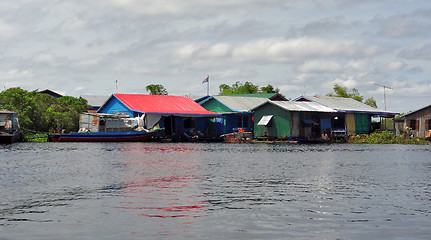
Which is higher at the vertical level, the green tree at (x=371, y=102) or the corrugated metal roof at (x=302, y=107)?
the green tree at (x=371, y=102)

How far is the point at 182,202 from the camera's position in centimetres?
1616

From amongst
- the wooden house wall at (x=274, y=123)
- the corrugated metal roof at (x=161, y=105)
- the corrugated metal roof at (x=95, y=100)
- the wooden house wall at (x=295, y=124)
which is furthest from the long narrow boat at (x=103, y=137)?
the corrugated metal roof at (x=95, y=100)

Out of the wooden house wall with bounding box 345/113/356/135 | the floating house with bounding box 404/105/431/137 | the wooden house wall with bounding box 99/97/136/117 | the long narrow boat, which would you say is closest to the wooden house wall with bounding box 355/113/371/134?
the wooden house wall with bounding box 345/113/356/135

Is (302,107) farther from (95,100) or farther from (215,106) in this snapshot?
(95,100)

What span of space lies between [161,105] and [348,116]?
2129 cm

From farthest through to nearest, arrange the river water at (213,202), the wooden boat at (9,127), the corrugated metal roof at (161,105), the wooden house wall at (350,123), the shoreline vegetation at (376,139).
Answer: the wooden house wall at (350,123), the corrugated metal roof at (161,105), the shoreline vegetation at (376,139), the wooden boat at (9,127), the river water at (213,202)

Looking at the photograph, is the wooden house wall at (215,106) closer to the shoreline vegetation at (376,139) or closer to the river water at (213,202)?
the shoreline vegetation at (376,139)

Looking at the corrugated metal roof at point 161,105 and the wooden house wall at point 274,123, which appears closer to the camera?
the wooden house wall at point 274,123

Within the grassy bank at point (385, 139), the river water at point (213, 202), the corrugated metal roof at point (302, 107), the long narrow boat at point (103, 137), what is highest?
the corrugated metal roof at point (302, 107)

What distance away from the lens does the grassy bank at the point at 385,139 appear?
5812cm

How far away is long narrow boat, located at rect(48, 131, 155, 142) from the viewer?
184 feet

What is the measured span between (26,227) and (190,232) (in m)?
3.66

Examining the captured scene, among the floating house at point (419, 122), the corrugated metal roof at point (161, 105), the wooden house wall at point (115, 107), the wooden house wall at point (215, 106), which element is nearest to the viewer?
the floating house at point (419, 122)

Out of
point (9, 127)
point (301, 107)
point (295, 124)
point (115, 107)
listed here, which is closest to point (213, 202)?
point (9, 127)
